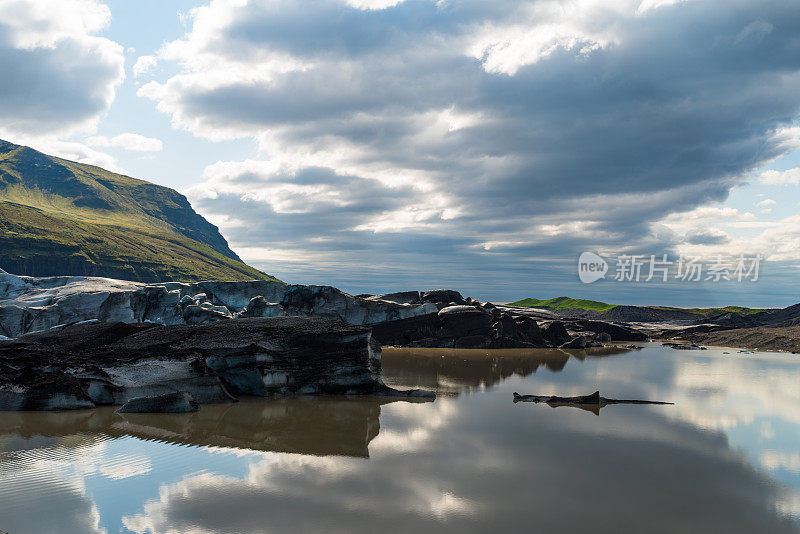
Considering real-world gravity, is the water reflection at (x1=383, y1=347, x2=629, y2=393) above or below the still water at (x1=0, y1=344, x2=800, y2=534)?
below

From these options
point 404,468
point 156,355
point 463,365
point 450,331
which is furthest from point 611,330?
point 404,468

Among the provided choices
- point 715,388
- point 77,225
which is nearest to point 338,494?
point 715,388

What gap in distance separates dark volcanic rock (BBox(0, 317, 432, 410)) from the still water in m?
1.47

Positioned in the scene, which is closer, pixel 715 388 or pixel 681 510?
pixel 681 510

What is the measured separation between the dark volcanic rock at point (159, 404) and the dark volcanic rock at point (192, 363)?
5.91 feet

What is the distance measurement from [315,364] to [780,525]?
828 inches

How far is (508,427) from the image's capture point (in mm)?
20344

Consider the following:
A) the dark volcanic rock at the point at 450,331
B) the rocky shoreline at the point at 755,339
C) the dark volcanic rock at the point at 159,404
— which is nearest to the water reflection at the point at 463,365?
the dark volcanic rock at the point at 450,331

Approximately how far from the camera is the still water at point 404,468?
10867 millimetres

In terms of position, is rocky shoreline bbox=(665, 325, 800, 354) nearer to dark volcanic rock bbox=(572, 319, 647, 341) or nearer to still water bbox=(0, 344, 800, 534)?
dark volcanic rock bbox=(572, 319, 647, 341)

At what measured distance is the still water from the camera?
428 inches

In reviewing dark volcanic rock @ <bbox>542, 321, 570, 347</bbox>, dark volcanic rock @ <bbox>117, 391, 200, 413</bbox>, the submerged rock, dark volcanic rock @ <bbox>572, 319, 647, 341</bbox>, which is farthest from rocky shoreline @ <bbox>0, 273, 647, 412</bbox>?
dark volcanic rock @ <bbox>572, 319, 647, 341</bbox>

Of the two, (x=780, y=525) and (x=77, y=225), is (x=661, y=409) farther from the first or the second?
(x=77, y=225)

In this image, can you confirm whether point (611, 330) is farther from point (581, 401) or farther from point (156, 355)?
point (156, 355)
